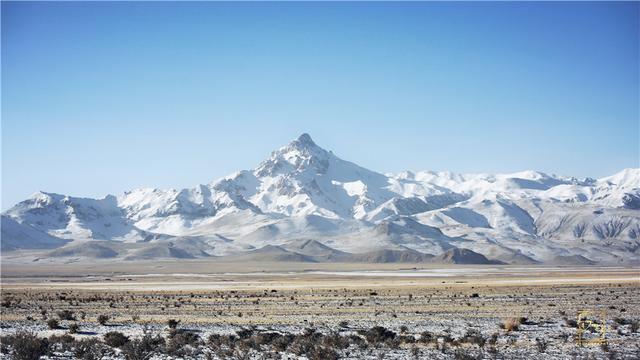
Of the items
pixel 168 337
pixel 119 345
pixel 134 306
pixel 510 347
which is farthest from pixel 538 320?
pixel 134 306

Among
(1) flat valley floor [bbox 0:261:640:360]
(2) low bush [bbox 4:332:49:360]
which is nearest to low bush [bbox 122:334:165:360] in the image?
(1) flat valley floor [bbox 0:261:640:360]

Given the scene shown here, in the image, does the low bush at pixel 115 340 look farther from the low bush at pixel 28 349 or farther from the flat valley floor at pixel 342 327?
the low bush at pixel 28 349

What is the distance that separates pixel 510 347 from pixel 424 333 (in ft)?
15.2

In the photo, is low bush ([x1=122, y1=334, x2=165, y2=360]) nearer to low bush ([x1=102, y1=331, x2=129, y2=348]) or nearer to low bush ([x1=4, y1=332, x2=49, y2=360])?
low bush ([x1=102, y1=331, x2=129, y2=348])

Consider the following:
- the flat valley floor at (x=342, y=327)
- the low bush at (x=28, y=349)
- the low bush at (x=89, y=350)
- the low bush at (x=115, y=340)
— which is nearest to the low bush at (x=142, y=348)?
the flat valley floor at (x=342, y=327)

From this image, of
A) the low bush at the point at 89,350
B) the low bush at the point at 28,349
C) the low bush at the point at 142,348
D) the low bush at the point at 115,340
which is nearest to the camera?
the low bush at the point at 28,349

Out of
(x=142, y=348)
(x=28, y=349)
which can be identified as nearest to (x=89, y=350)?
(x=142, y=348)

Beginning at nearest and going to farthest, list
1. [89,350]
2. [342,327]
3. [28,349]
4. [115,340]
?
[28,349]
[89,350]
[115,340]
[342,327]

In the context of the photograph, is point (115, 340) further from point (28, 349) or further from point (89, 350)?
point (28, 349)

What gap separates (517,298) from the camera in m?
60.3

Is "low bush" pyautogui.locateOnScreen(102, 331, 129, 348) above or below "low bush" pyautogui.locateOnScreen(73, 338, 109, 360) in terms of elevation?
above

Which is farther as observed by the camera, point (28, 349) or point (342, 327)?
point (342, 327)

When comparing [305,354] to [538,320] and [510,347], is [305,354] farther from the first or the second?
[538,320]

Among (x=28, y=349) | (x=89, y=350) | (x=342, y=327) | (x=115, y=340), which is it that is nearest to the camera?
(x=28, y=349)
